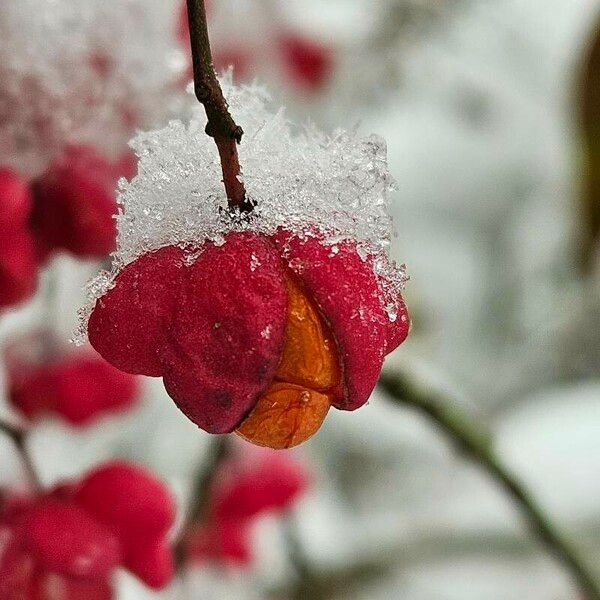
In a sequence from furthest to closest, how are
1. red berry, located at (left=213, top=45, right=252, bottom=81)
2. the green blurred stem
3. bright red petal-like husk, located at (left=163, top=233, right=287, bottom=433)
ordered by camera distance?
red berry, located at (left=213, top=45, right=252, bottom=81) < the green blurred stem < bright red petal-like husk, located at (left=163, top=233, right=287, bottom=433)

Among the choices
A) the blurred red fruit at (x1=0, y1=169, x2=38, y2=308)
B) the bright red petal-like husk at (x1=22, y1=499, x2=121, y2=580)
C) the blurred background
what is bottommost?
the bright red petal-like husk at (x1=22, y1=499, x2=121, y2=580)

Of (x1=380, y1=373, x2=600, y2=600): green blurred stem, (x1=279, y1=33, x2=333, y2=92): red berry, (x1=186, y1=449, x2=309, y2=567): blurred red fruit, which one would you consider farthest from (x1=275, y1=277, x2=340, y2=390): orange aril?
(x1=279, y1=33, x2=333, y2=92): red berry

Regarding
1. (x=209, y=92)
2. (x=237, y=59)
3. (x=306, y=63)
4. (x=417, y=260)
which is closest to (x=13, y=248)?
(x=209, y=92)

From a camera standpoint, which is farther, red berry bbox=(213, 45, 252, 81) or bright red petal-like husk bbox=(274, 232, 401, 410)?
red berry bbox=(213, 45, 252, 81)

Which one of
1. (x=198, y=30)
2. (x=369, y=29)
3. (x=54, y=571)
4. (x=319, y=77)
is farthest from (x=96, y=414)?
(x=369, y=29)

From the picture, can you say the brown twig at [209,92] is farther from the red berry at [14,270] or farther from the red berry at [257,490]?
the red berry at [257,490]

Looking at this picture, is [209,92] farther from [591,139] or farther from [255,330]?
[591,139]

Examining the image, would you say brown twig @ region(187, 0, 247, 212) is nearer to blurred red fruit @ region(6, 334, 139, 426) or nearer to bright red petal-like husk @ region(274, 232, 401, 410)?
bright red petal-like husk @ region(274, 232, 401, 410)
